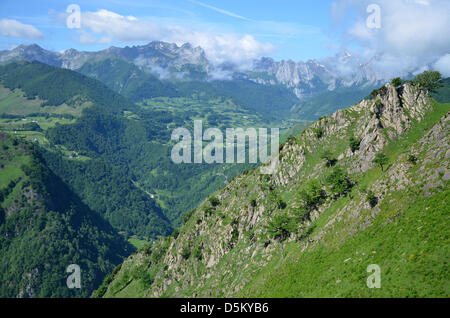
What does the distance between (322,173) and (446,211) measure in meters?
55.3

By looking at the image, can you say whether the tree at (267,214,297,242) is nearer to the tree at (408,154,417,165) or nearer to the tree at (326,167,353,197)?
the tree at (326,167,353,197)

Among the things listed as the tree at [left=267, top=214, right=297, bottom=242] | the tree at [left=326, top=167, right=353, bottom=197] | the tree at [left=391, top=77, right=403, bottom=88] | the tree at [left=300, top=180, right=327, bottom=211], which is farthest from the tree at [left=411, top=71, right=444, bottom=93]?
the tree at [left=267, top=214, right=297, bottom=242]

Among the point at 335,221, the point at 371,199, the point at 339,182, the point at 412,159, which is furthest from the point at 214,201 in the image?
the point at 412,159

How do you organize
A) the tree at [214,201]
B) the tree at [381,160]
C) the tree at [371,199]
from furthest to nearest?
1. the tree at [214,201]
2. the tree at [381,160]
3. the tree at [371,199]

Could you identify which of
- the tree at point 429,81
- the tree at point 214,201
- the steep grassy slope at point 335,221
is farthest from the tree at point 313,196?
the tree at point 214,201

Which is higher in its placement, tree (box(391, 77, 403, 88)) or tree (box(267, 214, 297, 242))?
tree (box(391, 77, 403, 88))

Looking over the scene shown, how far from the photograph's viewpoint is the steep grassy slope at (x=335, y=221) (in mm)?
53344

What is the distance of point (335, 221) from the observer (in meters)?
79.4

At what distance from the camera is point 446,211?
174 feet

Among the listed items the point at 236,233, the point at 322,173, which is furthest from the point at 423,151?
the point at 236,233

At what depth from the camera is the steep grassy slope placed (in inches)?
2100

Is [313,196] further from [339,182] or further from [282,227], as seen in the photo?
[282,227]

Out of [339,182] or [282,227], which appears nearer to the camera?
[339,182]

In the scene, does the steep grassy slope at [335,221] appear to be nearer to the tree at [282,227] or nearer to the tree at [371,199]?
the tree at [371,199]
